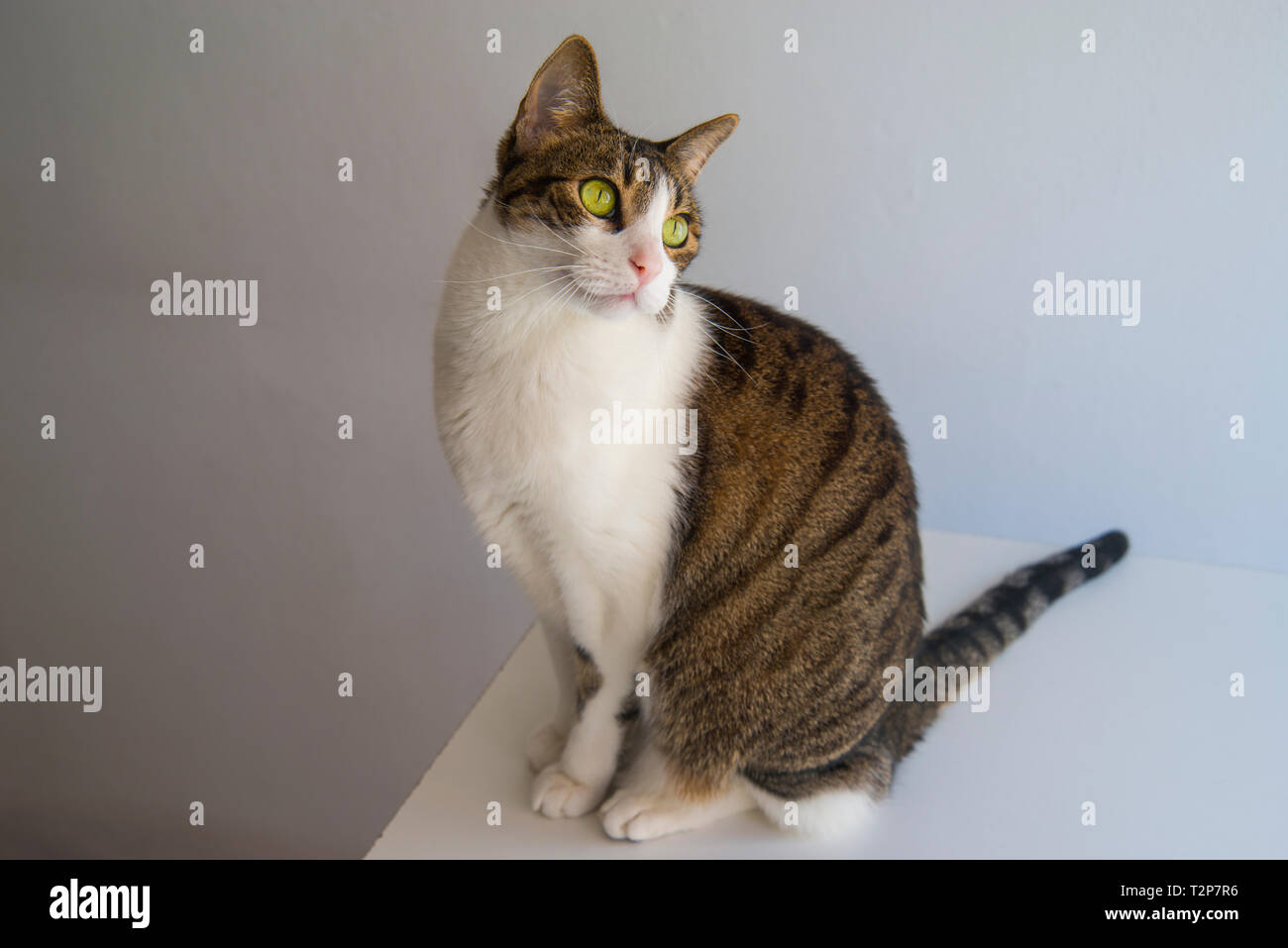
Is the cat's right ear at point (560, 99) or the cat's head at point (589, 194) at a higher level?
the cat's right ear at point (560, 99)

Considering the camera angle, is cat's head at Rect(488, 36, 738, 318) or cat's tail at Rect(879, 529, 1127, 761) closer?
cat's head at Rect(488, 36, 738, 318)

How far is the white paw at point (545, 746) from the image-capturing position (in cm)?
118

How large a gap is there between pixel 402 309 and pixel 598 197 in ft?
3.42

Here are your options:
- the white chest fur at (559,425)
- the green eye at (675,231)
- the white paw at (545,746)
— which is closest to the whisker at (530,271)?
the white chest fur at (559,425)

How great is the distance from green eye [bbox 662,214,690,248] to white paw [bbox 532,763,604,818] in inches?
25.1

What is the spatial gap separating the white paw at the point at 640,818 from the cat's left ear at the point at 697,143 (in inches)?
28.2

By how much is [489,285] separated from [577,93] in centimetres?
21

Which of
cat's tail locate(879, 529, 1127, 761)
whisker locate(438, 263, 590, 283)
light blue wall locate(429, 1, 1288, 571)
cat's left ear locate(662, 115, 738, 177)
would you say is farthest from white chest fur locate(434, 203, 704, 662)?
light blue wall locate(429, 1, 1288, 571)

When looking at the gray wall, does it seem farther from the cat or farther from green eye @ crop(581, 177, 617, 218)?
green eye @ crop(581, 177, 617, 218)

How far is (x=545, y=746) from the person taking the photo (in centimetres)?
118

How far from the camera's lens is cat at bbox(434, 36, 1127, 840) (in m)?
0.93

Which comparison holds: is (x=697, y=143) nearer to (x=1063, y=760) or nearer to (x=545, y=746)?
(x=545, y=746)

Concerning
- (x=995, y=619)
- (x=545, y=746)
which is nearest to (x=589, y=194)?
(x=545, y=746)

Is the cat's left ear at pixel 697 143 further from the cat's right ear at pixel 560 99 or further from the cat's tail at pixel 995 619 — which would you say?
the cat's tail at pixel 995 619
